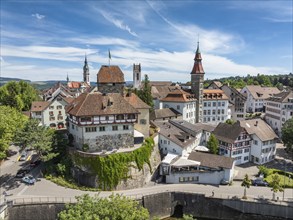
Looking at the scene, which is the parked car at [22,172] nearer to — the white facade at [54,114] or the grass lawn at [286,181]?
the white facade at [54,114]

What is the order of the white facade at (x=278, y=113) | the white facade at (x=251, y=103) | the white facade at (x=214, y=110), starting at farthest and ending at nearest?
1. the white facade at (x=251, y=103)
2. the white facade at (x=214, y=110)
3. the white facade at (x=278, y=113)

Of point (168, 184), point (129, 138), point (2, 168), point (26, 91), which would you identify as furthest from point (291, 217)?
point (26, 91)

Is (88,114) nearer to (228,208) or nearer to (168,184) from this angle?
(168,184)

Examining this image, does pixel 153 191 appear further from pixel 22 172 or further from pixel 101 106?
pixel 22 172

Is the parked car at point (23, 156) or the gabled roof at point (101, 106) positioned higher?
the gabled roof at point (101, 106)

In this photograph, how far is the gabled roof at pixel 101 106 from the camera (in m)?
45.4

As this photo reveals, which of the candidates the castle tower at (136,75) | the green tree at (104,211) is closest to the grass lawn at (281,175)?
the green tree at (104,211)

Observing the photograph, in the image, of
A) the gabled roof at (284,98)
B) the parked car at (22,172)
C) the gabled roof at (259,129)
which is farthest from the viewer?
the gabled roof at (284,98)

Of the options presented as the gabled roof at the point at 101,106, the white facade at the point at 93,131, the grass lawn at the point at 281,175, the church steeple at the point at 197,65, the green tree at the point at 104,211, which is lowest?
the grass lawn at the point at 281,175

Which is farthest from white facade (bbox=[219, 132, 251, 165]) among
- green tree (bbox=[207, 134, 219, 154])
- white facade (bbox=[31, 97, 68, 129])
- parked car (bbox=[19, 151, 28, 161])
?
white facade (bbox=[31, 97, 68, 129])

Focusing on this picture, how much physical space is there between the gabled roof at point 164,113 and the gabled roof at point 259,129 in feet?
67.7

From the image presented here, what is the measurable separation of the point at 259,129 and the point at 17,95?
80206 mm

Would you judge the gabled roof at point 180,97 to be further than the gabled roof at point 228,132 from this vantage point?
Yes

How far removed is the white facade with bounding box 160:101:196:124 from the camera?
75.1 metres
